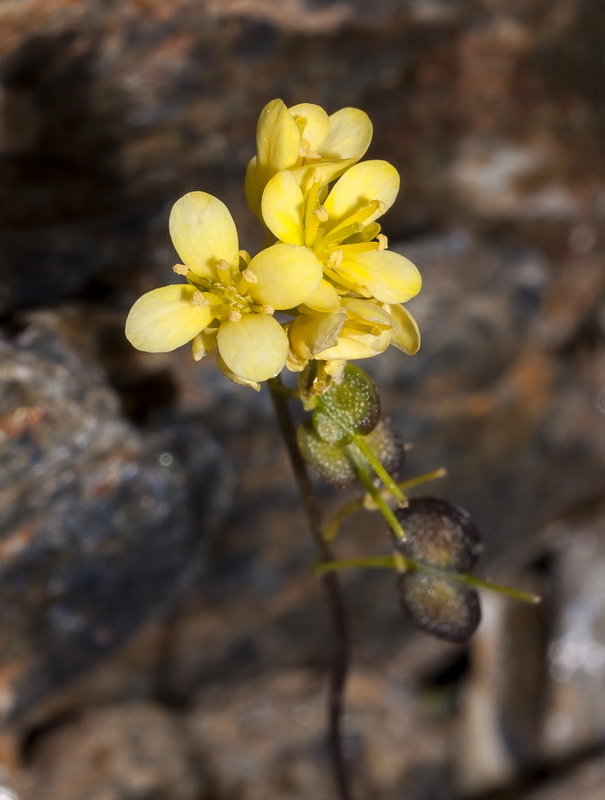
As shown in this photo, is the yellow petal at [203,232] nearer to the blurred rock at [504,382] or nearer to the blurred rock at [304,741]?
the blurred rock at [504,382]

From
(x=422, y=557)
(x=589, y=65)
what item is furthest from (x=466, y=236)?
(x=422, y=557)

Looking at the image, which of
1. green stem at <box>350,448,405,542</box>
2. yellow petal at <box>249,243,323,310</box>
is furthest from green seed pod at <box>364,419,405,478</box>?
yellow petal at <box>249,243,323,310</box>

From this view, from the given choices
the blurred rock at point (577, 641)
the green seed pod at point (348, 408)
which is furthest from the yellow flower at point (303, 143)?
the blurred rock at point (577, 641)

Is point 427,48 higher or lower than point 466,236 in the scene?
higher

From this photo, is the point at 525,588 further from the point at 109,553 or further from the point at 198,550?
the point at 109,553

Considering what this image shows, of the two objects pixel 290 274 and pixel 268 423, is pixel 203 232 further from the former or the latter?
pixel 268 423
